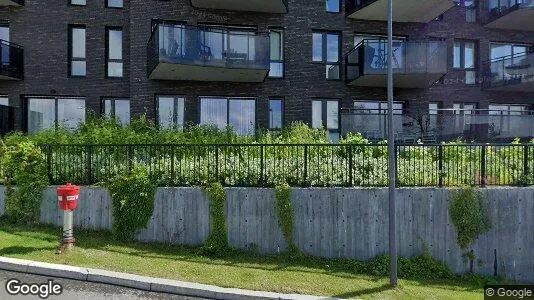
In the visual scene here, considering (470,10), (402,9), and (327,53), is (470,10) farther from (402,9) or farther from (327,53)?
(327,53)

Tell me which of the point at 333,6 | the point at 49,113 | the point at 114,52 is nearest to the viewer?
the point at 49,113

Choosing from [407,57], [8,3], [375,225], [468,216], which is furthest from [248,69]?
[8,3]

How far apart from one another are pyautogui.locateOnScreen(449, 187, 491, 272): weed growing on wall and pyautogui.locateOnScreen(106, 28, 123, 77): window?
44.2 feet

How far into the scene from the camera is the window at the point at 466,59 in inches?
708

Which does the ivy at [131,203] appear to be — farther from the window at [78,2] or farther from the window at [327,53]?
the window at [78,2]

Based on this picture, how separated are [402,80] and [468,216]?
27.7 feet

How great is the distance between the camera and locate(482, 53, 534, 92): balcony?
16.4 metres

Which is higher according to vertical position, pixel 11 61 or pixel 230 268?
pixel 11 61

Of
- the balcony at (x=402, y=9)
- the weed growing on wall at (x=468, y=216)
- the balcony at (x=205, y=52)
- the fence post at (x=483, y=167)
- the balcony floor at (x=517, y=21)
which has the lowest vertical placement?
the weed growing on wall at (x=468, y=216)

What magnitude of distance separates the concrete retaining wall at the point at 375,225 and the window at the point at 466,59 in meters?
11.7

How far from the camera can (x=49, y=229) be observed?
8516 millimetres

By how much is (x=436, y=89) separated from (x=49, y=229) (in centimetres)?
1656

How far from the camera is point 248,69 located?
13250 millimetres

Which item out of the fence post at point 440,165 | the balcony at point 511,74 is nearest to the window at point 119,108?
the fence post at point 440,165
